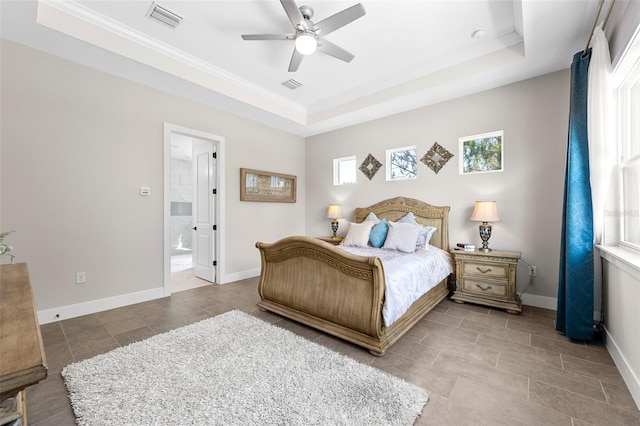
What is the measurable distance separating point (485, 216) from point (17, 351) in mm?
Answer: 3923

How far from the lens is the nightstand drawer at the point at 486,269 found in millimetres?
3195

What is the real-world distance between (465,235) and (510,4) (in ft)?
8.78

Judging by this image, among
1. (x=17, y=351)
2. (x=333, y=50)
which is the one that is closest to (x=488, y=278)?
(x=333, y=50)

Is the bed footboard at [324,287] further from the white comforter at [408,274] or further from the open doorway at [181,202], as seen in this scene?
the open doorway at [181,202]

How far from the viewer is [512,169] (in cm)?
349

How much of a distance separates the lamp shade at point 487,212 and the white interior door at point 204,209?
12.9 feet

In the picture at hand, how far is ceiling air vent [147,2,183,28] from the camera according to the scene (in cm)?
258

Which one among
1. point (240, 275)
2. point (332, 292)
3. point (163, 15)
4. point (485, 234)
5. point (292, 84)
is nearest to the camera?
point (332, 292)

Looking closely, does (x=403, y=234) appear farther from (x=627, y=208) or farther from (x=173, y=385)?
(x=173, y=385)

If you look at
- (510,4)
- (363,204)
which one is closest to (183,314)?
(363,204)

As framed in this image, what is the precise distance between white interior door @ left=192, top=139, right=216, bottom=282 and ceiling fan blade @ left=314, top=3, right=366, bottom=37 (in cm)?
281

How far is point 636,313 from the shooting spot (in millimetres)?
1755

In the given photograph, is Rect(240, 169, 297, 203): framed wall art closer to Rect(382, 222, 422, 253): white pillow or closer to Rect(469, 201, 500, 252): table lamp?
Rect(382, 222, 422, 253): white pillow

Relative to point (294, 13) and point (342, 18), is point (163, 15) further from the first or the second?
point (342, 18)
